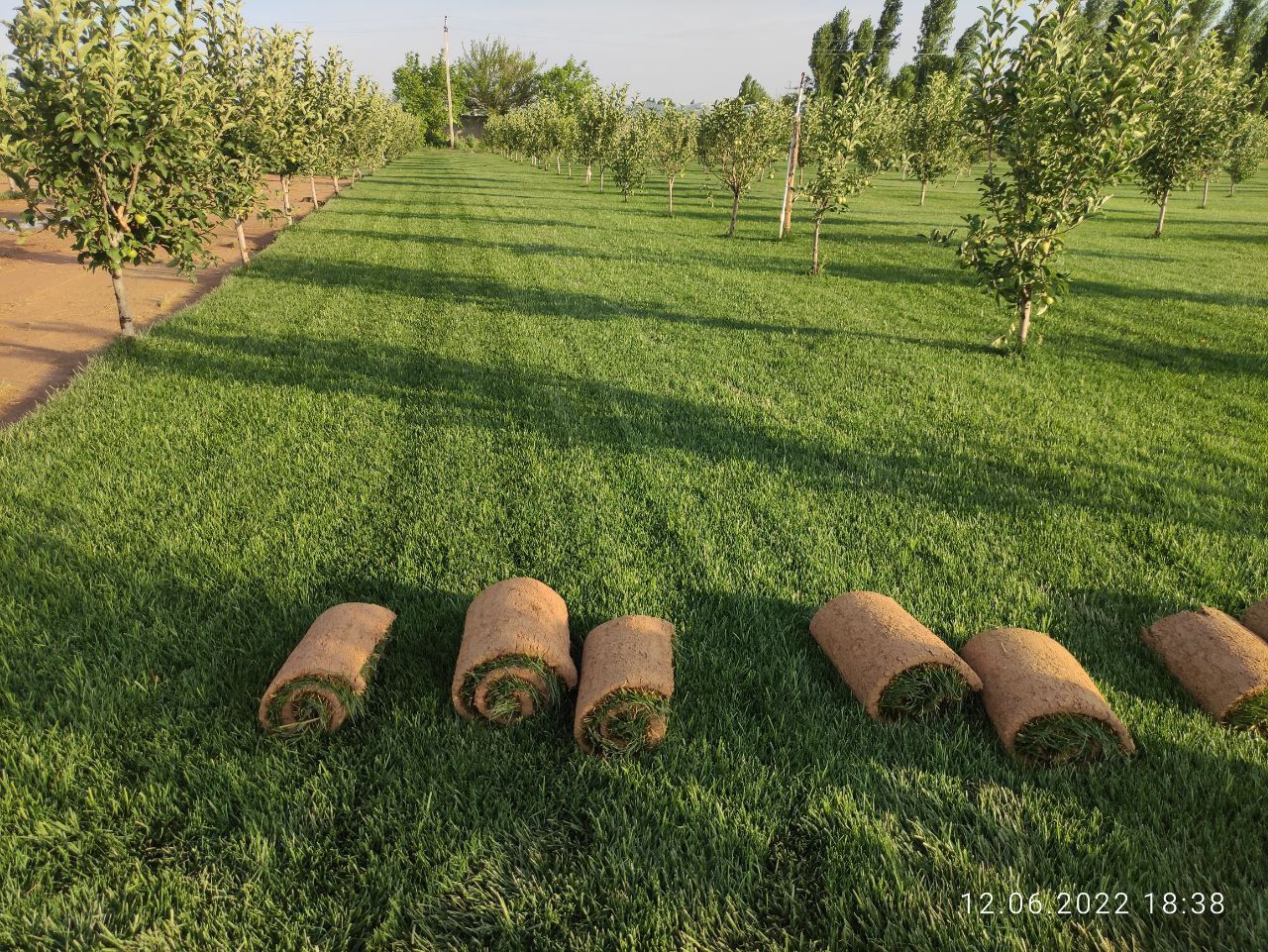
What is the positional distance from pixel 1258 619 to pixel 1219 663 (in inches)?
24.7

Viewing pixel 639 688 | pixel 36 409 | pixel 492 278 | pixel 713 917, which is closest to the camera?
pixel 713 917

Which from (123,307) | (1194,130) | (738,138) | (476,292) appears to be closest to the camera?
(123,307)

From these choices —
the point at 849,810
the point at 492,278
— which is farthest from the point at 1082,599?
the point at 492,278

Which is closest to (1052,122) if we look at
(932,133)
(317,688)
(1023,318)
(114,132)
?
(1023,318)

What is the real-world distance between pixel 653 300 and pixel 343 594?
346 inches

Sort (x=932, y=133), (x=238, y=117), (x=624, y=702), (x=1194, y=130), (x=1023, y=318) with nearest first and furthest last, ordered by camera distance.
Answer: (x=624, y=702) → (x=1023, y=318) → (x=238, y=117) → (x=1194, y=130) → (x=932, y=133)

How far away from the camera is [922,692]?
119 inches

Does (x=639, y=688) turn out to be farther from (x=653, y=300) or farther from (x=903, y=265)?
(x=903, y=265)

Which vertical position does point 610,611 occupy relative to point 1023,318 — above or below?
below

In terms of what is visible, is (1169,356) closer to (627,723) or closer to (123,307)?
(627,723)

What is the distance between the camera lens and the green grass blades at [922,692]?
9.89ft

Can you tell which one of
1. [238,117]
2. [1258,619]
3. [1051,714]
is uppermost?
[238,117]

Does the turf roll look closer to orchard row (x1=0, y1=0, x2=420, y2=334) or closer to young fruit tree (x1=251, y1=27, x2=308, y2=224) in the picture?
orchard row (x1=0, y1=0, x2=420, y2=334)

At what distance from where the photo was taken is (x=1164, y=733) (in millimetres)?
2910
